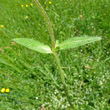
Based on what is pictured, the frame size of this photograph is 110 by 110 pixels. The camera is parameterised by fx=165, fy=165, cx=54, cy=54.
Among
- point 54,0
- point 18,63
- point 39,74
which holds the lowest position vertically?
point 39,74

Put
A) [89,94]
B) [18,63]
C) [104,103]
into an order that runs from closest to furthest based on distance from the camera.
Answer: [104,103] → [89,94] → [18,63]

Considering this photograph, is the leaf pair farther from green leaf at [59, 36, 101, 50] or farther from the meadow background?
the meadow background

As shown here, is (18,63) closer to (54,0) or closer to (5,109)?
(5,109)

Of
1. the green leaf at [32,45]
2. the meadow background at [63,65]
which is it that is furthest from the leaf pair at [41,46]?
the meadow background at [63,65]

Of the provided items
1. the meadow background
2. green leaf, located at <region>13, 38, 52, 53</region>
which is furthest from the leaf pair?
the meadow background

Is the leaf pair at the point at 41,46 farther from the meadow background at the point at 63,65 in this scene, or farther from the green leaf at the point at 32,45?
the meadow background at the point at 63,65

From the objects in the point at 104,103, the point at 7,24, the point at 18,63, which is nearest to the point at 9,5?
the point at 7,24

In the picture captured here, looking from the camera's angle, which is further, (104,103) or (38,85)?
(38,85)

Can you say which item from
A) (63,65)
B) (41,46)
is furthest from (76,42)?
(63,65)

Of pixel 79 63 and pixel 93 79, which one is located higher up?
pixel 79 63

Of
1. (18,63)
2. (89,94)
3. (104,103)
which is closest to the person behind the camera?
(104,103)

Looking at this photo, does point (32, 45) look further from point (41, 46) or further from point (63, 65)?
point (63, 65)
